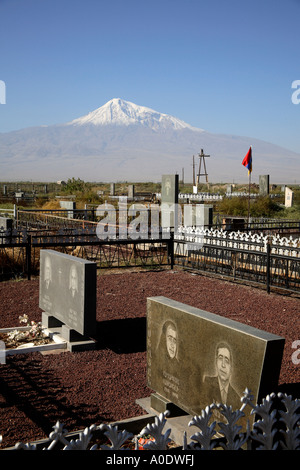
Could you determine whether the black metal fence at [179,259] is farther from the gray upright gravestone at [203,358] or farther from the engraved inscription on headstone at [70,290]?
the gray upright gravestone at [203,358]

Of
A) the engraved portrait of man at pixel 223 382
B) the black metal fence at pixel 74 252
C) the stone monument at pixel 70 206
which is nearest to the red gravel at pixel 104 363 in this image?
the engraved portrait of man at pixel 223 382

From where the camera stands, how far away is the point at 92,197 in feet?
123

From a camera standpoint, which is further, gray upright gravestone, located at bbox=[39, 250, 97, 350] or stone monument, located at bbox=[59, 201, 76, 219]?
stone monument, located at bbox=[59, 201, 76, 219]

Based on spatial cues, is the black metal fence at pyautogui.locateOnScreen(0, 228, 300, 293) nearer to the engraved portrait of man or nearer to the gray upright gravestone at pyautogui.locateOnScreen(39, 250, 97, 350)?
the gray upright gravestone at pyautogui.locateOnScreen(39, 250, 97, 350)

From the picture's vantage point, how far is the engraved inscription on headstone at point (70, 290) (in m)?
6.45

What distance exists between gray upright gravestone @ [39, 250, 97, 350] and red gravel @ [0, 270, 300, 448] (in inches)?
13.5

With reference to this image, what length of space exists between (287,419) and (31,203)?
39716 millimetres

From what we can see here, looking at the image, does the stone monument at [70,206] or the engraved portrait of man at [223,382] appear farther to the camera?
the stone monument at [70,206]

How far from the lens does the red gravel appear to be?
15.2 ft

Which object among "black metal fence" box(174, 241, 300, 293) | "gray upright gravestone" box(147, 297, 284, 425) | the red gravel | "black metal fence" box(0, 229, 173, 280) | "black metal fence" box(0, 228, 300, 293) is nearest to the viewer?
"gray upright gravestone" box(147, 297, 284, 425)

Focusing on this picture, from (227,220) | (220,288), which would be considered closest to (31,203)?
(227,220)

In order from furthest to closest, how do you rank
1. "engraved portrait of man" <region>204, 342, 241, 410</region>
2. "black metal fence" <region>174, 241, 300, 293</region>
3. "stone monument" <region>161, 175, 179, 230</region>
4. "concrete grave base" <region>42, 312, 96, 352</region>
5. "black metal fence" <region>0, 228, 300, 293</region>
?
"stone monument" <region>161, 175, 179, 230</region>, "black metal fence" <region>0, 228, 300, 293</region>, "black metal fence" <region>174, 241, 300, 293</region>, "concrete grave base" <region>42, 312, 96, 352</region>, "engraved portrait of man" <region>204, 342, 241, 410</region>

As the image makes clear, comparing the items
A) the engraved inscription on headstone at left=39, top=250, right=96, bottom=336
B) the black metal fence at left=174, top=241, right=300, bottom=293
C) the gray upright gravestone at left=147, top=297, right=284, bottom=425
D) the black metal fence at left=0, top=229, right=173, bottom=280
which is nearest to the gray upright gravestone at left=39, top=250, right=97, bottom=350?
the engraved inscription on headstone at left=39, top=250, right=96, bottom=336
